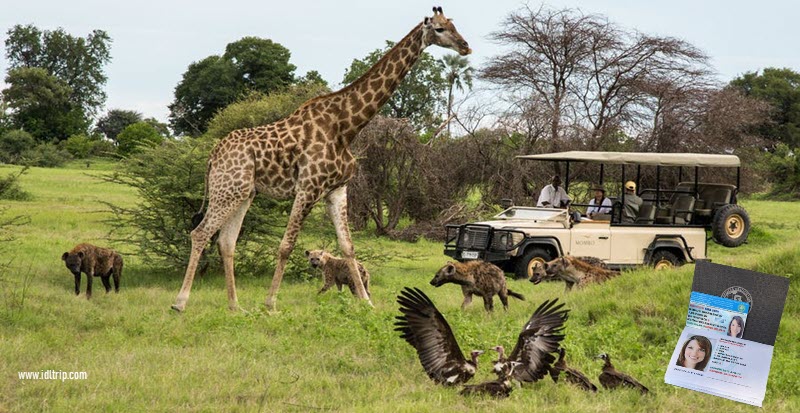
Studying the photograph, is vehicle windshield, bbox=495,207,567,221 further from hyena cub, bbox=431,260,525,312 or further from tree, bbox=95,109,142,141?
tree, bbox=95,109,142,141

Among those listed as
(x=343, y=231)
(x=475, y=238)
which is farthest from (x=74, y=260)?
(x=475, y=238)

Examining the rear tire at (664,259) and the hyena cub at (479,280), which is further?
the rear tire at (664,259)

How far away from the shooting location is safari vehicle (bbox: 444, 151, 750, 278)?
14977 mm

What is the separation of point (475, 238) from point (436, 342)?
8.26 m

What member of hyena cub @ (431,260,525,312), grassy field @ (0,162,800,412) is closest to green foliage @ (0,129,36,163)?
grassy field @ (0,162,800,412)

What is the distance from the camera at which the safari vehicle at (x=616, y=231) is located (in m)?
15.0

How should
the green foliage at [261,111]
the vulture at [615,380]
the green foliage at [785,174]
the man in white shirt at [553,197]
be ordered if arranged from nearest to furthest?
the vulture at [615,380] → the man in white shirt at [553,197] → the green foliage at [261,111] → the green foliage at [785,174]

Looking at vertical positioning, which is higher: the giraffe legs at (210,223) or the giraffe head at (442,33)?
the giraffe head at (442,33)

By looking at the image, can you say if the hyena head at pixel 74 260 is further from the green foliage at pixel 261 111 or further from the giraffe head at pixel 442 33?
the green foliage at pixel 261 111

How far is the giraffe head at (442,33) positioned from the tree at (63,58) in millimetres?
72344

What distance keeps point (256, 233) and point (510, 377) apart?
793 cm

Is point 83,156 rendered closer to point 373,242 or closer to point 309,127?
point 373,242

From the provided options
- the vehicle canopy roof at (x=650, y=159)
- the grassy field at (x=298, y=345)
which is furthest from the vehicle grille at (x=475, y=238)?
the vehicle canopy roof at (x=650, y=159)

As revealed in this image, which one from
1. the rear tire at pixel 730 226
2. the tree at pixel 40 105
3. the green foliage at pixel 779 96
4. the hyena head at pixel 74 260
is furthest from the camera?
the tree at pixel 40 105
